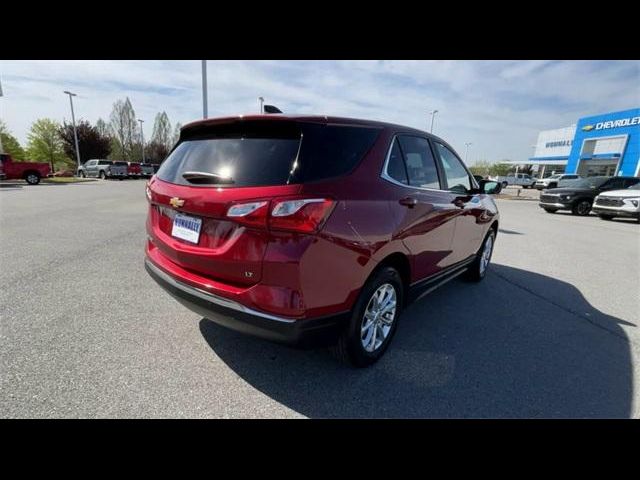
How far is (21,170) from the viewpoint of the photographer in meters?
21.5

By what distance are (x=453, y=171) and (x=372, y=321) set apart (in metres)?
2.15

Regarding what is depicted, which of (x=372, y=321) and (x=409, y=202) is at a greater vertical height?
(x=409, y=202)

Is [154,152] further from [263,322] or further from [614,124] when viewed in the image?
[263,322]

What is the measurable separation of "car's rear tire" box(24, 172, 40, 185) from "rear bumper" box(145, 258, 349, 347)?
27.2 meters

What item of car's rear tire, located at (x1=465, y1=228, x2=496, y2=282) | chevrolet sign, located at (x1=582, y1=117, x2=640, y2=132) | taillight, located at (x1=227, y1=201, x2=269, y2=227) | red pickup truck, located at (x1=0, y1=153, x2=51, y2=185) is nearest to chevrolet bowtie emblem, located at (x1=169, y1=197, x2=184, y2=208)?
taillight, located at (x1=227, y1=201, x2=269, y2=227)

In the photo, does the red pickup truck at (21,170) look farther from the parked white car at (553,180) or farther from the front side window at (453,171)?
the parked white car at (553,180)

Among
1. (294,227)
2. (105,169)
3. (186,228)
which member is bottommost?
(105,169)

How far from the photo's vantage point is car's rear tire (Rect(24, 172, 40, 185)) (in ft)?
71.5

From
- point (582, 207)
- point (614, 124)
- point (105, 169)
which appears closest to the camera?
point (582, 207)

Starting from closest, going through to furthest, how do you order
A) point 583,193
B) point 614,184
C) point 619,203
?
point 619,203, point 583,193, point 614,184

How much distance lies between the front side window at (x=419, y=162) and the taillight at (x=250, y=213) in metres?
1.45

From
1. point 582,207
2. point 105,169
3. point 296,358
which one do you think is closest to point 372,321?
point 296,358
